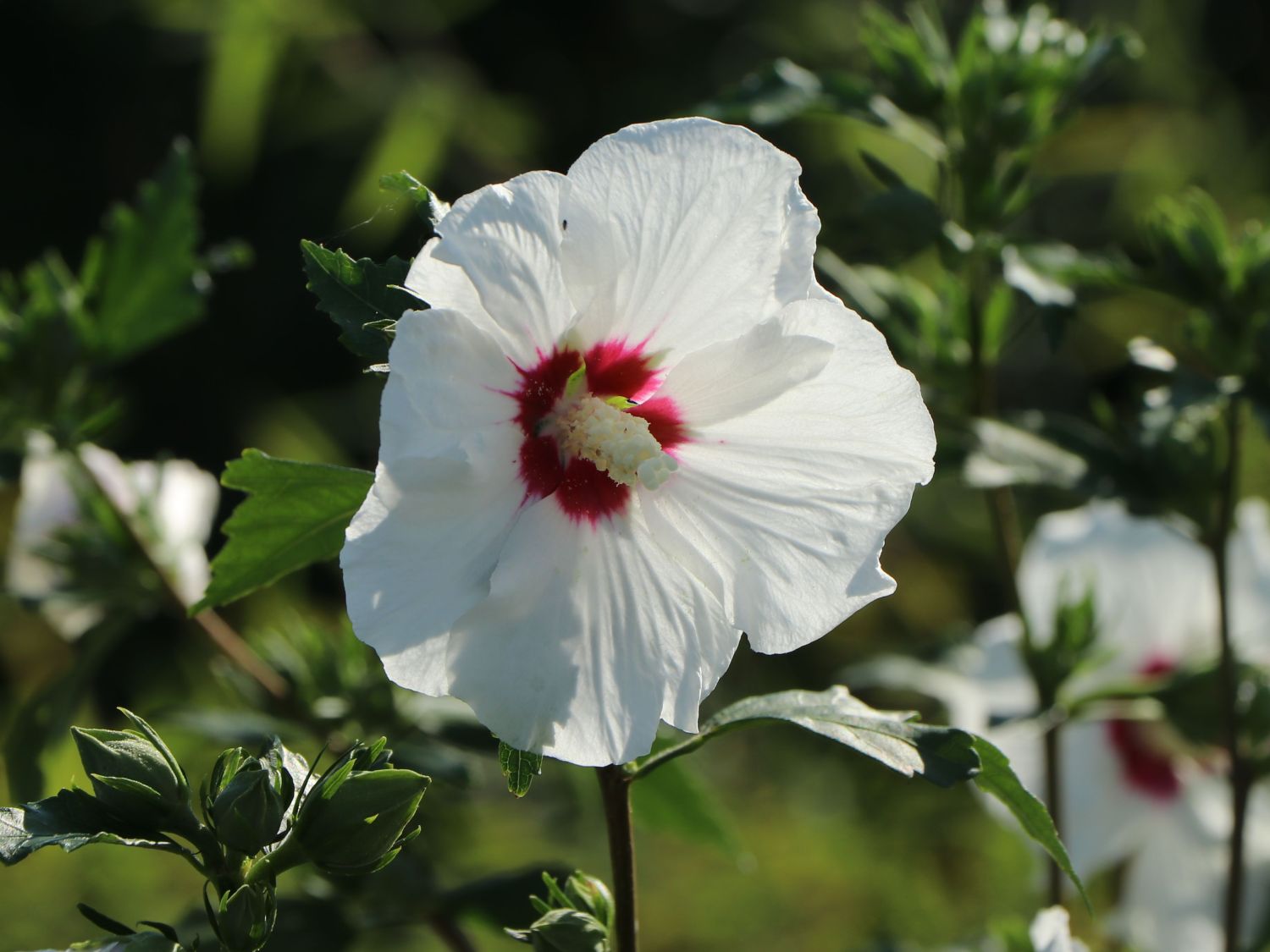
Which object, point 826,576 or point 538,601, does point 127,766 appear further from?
point 826,576

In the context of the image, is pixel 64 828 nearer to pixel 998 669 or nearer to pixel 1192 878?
pixel 998 669

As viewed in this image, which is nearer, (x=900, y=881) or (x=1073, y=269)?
(x=1073, y=269)

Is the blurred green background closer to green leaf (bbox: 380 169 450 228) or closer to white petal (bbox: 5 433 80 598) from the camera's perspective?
white petal (bbox: 5 433 80 598)

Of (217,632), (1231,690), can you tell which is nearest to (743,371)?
(1231,690)

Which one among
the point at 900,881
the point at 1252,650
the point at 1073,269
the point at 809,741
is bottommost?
the point at 809,741

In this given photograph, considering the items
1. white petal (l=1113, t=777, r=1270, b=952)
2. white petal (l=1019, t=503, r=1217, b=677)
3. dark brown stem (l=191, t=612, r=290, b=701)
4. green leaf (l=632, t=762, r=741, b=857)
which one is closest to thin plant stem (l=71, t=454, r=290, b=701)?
dark brown stem (l=191, t=612, r=290, b=701)

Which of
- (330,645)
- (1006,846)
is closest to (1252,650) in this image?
(1006,846)
